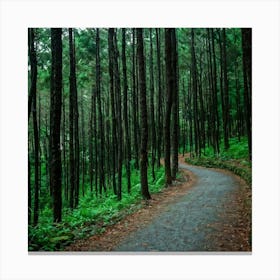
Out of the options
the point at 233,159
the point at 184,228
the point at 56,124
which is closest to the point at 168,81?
the point at 233,159

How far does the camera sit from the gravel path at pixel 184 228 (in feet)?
16.2

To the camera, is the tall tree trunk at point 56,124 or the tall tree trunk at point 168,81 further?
the tall tree trunk at point 168,81

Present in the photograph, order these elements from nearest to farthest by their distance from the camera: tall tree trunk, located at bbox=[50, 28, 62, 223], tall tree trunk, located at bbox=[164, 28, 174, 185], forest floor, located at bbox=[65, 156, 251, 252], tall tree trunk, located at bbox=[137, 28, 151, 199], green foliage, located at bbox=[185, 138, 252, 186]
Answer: forest floor, located at bbox=[65, 156, 251, 252]
tall tree trunk, located at bbox=[50, 28, 62, 223]
tall tree trunk, located at bbox=[137, 28, 151, 199]
green foliage, located at bbox=[185, 138, 252, 186]
tall tree trunk, located at bbox=[164, 28, 174, 185]

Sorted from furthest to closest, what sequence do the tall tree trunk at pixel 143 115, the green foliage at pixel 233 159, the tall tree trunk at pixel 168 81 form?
the tall tree trunk at pixel 168 81
the green foliage at pixel 233 159
the tall tree trunk at pixel 143 115

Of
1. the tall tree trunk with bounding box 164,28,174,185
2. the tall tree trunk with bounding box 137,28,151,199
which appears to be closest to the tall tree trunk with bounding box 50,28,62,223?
the tall tree trunk with bounding box 137,28,151,199

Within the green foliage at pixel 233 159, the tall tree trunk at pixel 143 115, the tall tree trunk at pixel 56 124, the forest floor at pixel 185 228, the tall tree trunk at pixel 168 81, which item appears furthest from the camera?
the tall tree trunk at pixel 168 81

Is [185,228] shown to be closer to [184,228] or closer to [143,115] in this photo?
[184,228]

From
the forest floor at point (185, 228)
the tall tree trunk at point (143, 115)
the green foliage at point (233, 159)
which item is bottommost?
the forest floor at point (185, 228)

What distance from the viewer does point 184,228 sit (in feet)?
17.1

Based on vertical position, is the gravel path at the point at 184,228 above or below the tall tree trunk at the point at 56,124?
below

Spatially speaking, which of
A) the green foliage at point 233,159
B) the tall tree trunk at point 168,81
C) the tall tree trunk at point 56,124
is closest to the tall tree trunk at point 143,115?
the tall tree trunk at point 168,81

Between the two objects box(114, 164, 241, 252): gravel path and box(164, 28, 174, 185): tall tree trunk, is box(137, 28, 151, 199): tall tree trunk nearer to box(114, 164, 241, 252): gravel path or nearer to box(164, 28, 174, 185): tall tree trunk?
box(114, 164, 241, 252): gravel path

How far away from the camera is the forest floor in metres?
4.90

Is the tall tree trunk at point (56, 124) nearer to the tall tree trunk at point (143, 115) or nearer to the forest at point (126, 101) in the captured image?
the forest at point (126, 101)
